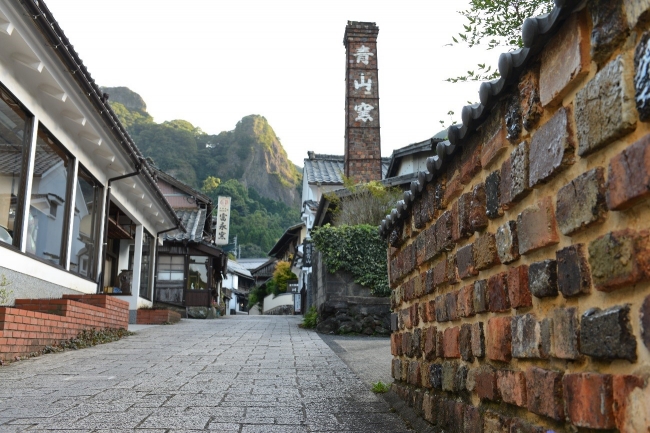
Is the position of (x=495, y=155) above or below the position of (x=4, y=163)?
below

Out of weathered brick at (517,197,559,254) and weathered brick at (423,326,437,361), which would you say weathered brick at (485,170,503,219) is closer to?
weathered brick at (517,197,559,254)

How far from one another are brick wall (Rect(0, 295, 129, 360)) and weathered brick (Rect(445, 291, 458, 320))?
481 centimetres

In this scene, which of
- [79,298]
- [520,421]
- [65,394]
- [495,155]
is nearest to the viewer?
[520,421]

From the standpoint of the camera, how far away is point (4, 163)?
24.2ft

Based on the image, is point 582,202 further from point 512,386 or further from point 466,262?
point 466,262

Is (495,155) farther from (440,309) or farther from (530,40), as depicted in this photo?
(440,309)

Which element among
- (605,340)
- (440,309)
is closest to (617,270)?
(605,340)

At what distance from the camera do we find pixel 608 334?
4.87ft

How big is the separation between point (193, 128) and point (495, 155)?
7412 centimetres

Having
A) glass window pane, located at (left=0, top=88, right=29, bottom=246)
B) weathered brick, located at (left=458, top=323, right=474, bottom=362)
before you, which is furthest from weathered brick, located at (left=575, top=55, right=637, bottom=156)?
glass window pane, located at (left=0, top=88, right=29, bottom=246)

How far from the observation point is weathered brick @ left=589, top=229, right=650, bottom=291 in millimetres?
1344

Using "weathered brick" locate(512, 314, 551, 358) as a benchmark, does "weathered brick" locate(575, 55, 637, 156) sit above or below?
above

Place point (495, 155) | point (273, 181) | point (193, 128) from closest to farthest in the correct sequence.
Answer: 1. point (495, 155)
2. point (193, 128)
3. point (273, 181)

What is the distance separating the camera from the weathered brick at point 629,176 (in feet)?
4.33
